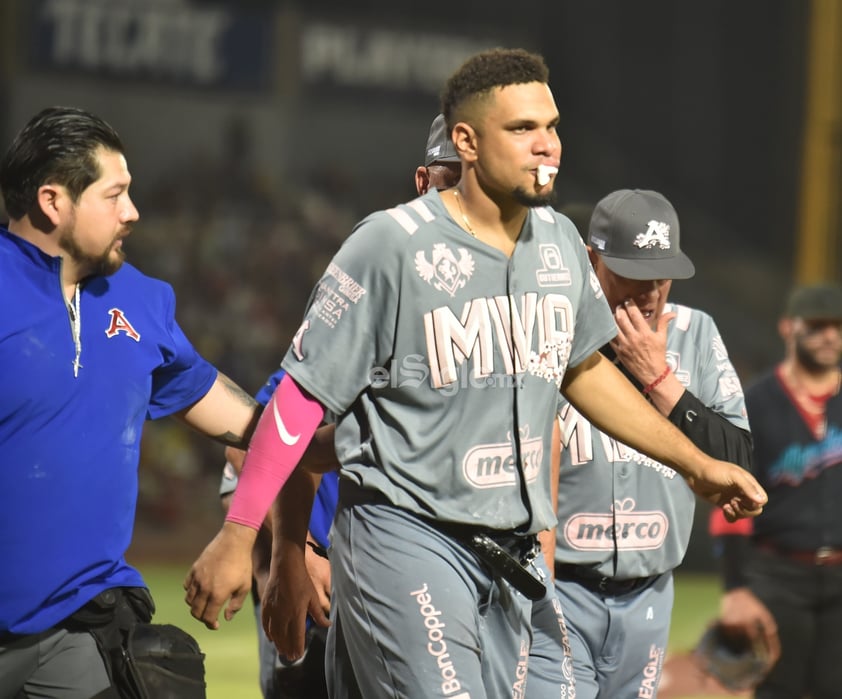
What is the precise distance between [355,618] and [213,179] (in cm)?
1747

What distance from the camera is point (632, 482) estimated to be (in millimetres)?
4531

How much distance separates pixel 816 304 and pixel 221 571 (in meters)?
4.26

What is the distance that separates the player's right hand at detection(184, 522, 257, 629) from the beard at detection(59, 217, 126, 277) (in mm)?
823

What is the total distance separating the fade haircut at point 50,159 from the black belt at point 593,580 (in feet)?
6.30

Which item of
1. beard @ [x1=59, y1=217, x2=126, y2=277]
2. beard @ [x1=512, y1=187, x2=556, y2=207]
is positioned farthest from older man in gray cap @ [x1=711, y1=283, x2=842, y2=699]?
beard @ [x1=59, y1=217, x2=126, y2=277]

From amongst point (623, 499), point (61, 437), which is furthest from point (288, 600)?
point (623, 499)

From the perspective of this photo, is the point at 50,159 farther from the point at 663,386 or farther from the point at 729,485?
the point at 729,485

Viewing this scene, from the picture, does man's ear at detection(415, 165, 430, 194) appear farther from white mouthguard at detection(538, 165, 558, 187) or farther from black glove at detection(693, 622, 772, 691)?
black glove at detection(693, 622, 772, 691)

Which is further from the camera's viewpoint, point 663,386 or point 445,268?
point 663,386

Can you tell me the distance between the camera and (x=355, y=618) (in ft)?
11.6

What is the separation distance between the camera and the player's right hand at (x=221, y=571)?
3449 mm

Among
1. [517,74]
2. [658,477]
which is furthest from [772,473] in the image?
[517,74]

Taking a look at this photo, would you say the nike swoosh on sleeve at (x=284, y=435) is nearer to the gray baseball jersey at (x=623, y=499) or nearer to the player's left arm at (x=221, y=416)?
the player's left arm at (x=221, y=416)

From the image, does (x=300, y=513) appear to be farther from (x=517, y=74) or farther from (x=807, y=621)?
(x=807, y=621)
